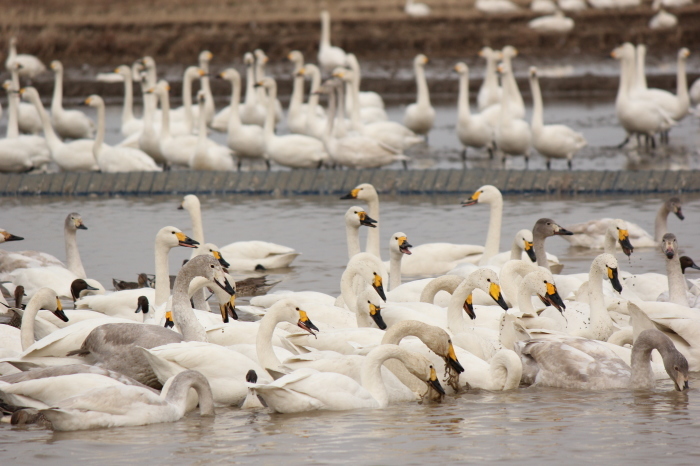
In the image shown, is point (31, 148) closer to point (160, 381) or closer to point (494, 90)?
point (494, 90)

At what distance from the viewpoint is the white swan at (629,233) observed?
38.9ft

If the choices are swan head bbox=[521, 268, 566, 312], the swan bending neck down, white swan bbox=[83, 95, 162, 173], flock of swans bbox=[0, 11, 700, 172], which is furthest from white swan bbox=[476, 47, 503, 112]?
the swan bending neck down

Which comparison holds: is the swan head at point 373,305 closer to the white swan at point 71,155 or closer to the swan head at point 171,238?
the swan head at point 171,238

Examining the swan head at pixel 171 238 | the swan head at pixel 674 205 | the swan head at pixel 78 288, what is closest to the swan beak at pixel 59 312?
the swan head at pixel 171 238

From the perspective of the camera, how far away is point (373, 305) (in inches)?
305

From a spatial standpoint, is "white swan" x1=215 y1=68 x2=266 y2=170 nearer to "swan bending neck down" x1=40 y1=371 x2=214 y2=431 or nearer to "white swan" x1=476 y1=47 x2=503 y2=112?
"white swan" x1=476 y1=47 x2=503 y2=112

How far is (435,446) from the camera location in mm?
5883

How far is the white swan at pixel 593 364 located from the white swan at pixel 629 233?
4451mm

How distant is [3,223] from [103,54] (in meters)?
24.5

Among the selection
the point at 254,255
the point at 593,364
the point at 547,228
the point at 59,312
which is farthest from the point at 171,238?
the point at 593,364

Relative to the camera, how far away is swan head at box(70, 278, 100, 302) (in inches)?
368

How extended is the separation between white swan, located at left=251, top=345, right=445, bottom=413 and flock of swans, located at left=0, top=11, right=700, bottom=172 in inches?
427

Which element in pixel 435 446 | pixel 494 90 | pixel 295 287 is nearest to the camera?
pixel 435 446

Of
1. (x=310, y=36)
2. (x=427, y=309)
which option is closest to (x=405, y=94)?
(x=310, y=36)
